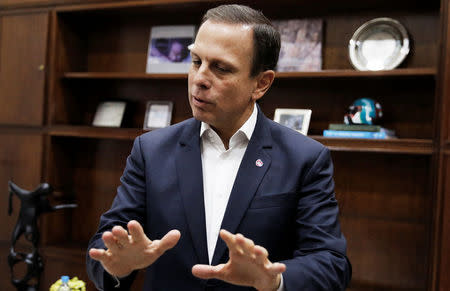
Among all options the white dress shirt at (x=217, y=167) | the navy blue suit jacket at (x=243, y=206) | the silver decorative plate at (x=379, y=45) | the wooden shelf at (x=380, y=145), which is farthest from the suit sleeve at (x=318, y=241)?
the silver decorative plate at (x=379, y=45)

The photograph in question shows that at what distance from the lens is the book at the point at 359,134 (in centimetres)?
255

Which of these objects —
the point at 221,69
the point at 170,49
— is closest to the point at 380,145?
the point at 221,69

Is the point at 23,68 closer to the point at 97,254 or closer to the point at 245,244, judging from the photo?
the point at 97,254

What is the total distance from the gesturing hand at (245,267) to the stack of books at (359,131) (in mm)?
1645

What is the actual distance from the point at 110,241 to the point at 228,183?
0.50 m

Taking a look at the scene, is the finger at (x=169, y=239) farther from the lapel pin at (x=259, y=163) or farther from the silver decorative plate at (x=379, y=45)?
the silver decorative plate at (x=379, y=45)

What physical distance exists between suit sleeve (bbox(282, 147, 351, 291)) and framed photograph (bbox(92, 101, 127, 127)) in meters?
2.08

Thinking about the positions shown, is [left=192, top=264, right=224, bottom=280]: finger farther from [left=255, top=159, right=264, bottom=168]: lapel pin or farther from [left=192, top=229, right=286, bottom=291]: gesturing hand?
[left=255, top=159, right=264, bottom=168]: lapel pin

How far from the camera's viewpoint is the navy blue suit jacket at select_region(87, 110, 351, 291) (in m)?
1.35

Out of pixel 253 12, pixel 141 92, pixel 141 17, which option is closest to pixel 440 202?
pixel 253 12

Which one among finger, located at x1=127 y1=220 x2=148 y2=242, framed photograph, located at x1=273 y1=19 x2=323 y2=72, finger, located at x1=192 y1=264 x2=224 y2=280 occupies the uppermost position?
framed photograph, located at x1=273 y1=19 x2=323 y2=72

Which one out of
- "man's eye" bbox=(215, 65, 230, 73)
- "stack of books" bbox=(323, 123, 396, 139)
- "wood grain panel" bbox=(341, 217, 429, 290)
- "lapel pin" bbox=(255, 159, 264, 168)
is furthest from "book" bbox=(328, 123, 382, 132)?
"man's eye" bbox=(215, 65, 230, 73)

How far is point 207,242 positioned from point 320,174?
1.36 feet

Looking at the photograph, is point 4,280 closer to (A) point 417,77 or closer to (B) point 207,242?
(B) point 207,242
